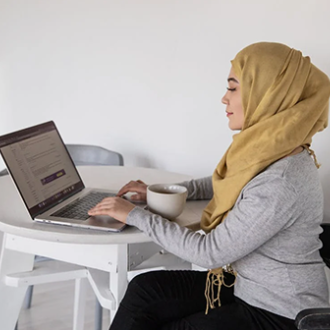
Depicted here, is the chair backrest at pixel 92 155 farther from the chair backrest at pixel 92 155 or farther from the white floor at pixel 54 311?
the white floor at pixel 54 311

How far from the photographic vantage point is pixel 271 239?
1129 mm

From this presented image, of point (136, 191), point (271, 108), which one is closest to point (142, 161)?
point (136, 191)

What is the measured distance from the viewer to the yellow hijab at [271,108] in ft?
3.68

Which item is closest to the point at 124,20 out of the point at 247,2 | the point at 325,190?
the point at 247,2

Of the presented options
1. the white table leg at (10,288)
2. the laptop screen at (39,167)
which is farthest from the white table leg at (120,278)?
the white table leg at (10,288)

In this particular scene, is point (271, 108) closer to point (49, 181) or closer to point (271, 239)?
point (271, 239)

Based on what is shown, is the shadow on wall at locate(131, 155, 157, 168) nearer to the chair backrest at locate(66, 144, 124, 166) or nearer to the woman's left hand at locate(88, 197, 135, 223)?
the chair backrest at locate(66, 144, 124, 166)

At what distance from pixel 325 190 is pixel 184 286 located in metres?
0.63

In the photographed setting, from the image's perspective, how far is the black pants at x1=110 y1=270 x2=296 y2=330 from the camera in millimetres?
1118

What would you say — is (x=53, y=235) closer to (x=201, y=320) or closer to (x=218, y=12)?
(x=201, y=320)

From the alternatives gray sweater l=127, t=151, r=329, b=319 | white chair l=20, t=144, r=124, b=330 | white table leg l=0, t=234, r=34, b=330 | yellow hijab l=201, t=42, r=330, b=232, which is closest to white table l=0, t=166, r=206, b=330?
white table leg l=0, t=234, r=34, b=330

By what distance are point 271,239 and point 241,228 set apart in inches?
4.3

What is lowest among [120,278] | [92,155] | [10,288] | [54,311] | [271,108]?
[54,311]

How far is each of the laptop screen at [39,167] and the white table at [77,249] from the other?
73 mm
